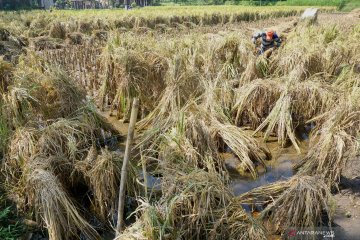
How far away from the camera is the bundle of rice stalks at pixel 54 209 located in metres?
2.72

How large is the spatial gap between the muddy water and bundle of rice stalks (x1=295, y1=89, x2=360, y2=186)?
488 mm

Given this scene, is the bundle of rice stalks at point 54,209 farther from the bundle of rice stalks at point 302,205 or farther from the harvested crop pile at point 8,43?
the harvested crop pile at point 8,43

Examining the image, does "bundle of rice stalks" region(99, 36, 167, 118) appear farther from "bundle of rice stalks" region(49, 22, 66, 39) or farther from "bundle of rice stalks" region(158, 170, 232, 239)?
"bundle of rice stalks" region(49, 22, 66, 39)

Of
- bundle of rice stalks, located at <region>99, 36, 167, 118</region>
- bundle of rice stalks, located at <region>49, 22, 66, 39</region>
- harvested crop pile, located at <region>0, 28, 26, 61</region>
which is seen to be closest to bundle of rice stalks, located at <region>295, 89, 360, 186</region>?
bundle of rice stalks, located at <region>99, 36, 167, 118</region>

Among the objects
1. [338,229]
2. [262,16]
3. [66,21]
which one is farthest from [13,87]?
[262,16]

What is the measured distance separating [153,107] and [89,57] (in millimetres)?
3685

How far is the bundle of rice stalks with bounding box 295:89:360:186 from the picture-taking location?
3.36m

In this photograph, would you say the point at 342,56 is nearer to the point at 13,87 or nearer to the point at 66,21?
the point at 13,87

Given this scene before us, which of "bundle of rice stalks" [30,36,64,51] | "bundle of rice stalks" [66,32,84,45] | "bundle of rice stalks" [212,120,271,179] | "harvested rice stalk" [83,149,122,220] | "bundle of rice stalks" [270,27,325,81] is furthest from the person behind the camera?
"bundle of rice stalks" [66,32,84,45]

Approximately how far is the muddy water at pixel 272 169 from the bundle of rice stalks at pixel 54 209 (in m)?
1.76

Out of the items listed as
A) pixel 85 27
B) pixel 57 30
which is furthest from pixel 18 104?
pixel 85 27

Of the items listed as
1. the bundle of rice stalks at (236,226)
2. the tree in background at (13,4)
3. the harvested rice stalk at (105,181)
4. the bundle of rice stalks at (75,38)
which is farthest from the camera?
the tree in background at (13,4)

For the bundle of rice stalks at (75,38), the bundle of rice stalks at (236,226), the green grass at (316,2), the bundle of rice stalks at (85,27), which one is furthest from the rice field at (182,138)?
the green grass at (316,2)

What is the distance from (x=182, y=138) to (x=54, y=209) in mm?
1542
